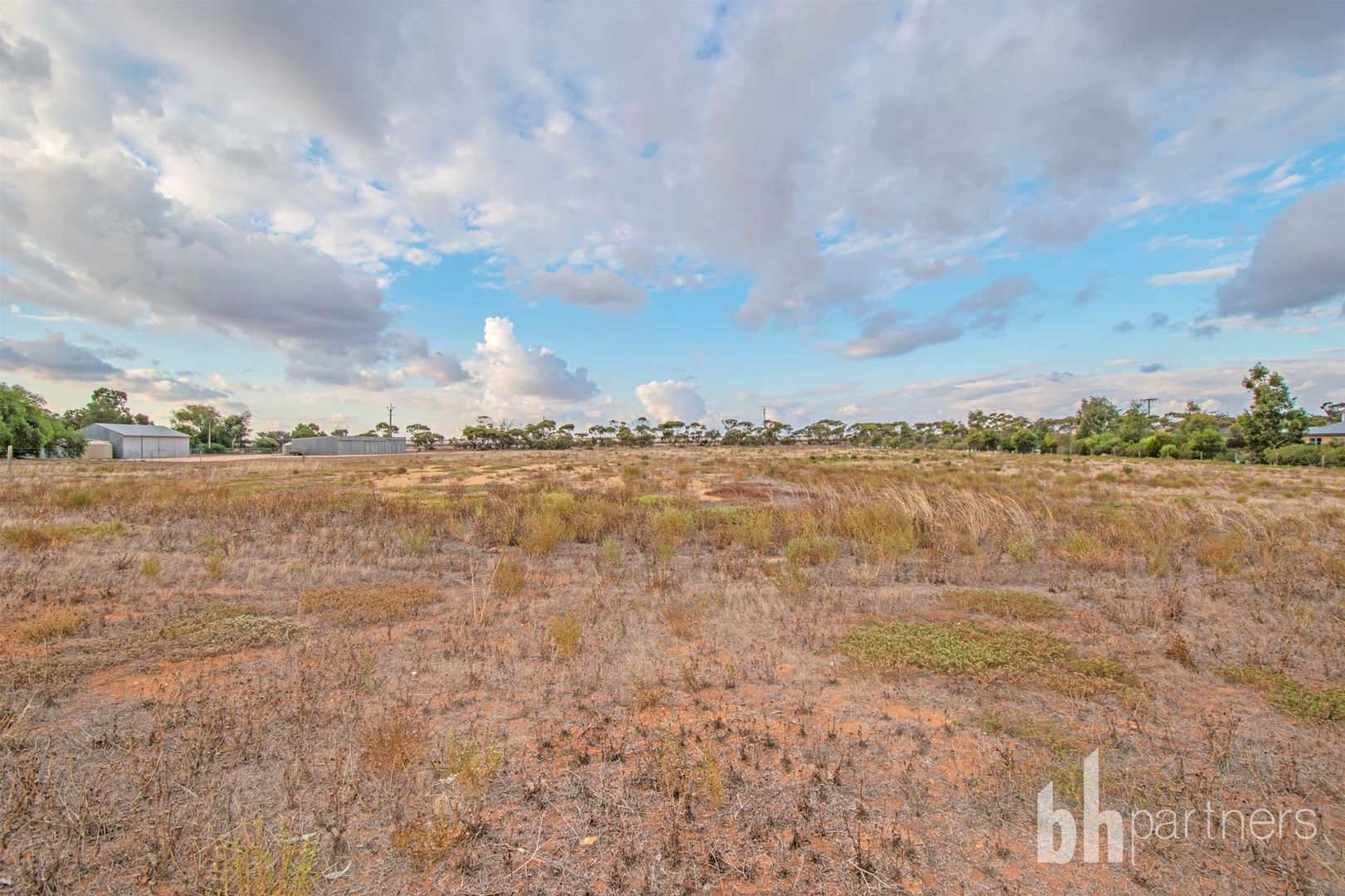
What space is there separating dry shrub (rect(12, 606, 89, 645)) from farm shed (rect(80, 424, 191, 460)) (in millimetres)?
78074

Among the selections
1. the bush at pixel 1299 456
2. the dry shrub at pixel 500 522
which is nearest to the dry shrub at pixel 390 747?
the dry shrub at pixel 500 522

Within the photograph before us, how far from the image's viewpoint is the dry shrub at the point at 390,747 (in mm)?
3453

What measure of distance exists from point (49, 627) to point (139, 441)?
82.2m

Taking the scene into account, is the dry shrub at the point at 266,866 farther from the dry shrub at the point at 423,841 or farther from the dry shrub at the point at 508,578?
the dry shrub at the point at 508,578

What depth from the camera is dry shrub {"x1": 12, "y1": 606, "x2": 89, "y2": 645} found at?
5648 millimetres

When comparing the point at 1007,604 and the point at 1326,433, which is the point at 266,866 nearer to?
the point at 1007,604

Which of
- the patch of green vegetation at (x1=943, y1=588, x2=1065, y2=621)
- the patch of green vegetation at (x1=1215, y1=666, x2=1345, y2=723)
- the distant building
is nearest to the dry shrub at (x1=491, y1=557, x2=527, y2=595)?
the patch of green vegetation at (x1=943, y1=588, x2=1065, y2=621)

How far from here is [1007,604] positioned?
23.3 feet

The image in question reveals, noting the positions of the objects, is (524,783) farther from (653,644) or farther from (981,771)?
(981,771)

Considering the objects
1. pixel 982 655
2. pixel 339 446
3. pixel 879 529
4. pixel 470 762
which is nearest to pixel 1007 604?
pixel 982 655

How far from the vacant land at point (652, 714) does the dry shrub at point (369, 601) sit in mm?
63

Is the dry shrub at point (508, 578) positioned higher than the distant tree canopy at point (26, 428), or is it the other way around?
the distant tree canopy at point (26, 428)

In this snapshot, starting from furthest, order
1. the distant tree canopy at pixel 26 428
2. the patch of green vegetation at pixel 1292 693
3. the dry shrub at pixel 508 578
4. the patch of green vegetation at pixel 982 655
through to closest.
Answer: the distant tree canopy at pixel 26 428 → the dry shrub at pixel 508 578 → the patch of green vegetation at pixel 982 655 → the patch of green vegetation at pixel 1292 693

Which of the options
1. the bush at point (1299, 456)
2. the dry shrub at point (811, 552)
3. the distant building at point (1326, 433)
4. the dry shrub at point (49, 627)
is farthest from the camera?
the distant building at point (1326, 433)
